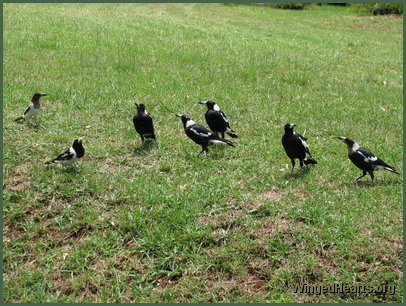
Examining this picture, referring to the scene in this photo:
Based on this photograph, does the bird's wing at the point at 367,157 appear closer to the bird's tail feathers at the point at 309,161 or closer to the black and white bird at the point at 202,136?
the bird's tail feathers at the point at 309,161

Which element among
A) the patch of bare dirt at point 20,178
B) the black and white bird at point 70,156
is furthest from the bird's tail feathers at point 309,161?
the patch of bare dirt at point 20,178

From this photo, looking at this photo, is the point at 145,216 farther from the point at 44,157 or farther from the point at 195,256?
the point at 44,157

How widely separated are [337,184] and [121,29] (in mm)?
11257

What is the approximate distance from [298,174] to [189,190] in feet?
5.04

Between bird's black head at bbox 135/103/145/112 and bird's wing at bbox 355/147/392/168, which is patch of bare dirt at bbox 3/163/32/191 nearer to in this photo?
bird's black head at bbox 135/103/145/112

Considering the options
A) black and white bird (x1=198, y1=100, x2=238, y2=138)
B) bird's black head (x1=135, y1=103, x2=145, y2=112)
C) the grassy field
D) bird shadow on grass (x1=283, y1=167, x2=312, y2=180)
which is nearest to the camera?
the grassy field

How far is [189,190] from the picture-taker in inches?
219

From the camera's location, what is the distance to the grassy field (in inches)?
170

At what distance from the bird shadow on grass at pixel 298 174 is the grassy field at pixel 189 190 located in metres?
0.05

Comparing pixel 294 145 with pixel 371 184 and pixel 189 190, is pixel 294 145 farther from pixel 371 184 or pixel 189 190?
pixel 189 190

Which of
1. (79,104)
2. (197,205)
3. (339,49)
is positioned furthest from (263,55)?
(197,205)

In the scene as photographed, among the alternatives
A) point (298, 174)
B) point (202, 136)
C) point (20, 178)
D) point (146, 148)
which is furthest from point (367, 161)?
point (20, 178)

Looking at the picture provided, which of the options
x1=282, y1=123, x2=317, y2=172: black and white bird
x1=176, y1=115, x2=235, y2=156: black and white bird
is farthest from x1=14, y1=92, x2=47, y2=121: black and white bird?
x1=282, y1=123, x2=317, y2=172: black and white bird

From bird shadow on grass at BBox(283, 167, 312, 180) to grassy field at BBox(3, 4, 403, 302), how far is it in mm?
48
